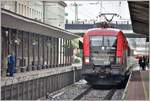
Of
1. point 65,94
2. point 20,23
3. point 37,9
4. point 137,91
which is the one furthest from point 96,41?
point 37,9

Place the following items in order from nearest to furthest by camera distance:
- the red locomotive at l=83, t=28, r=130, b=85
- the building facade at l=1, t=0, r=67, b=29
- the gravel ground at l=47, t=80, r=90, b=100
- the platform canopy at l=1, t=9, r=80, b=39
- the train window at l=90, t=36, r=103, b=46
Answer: the platform canopy at l=1, t=9, r=80, b=39 → the gravel ground at l=47, t=80, r=90, b=100 → the red locomotive at l=83, t=28, r=130, b=85 → the train window at l=90, t=36, r=103, b=46 → the building facade at l=1, t=0, r=67, b=29

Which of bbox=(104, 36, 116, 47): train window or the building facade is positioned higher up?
the building facade

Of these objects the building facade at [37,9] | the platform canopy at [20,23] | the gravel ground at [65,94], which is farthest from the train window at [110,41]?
the building facade at [37,9]

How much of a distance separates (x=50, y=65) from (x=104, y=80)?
10.4 meters

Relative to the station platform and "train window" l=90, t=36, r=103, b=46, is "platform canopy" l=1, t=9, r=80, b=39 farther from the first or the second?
the station platform

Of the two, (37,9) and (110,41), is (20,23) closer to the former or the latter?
(110,41)

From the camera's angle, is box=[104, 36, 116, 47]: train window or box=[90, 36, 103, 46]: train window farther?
box=[90, 36, 103, 46]: train window

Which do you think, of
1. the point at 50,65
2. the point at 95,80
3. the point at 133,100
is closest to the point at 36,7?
the point at 50,65

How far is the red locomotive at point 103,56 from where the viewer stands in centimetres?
2506

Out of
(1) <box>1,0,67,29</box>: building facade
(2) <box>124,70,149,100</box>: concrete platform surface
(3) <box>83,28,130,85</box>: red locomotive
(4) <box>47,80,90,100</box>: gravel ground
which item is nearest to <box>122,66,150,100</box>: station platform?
(2) <box>124,70,149,100</box>: concrete platform surface

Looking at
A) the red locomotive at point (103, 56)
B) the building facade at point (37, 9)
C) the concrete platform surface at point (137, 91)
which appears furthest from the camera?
the building facade at point (37, 9)

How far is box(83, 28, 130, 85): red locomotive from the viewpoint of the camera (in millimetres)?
25062

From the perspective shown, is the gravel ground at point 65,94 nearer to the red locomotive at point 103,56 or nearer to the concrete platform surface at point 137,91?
the red locomotive at point 103,56

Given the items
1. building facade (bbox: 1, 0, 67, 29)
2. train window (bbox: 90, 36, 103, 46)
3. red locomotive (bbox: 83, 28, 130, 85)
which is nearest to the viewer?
red locomotive (bbox: 83, 28, 130, 85)
